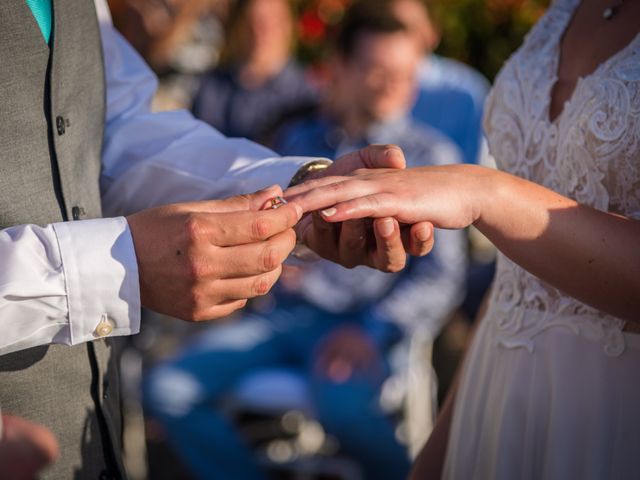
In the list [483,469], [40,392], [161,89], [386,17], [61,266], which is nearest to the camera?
[61,266]

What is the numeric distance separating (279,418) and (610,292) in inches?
113

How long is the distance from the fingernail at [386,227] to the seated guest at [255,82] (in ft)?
11.0

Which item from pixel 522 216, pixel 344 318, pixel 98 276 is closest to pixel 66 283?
pixel 98 276

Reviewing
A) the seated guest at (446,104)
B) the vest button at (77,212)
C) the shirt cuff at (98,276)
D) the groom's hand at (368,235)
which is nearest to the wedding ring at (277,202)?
the groom's hand at (368,235)

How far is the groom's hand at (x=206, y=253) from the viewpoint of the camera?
1.43 meters

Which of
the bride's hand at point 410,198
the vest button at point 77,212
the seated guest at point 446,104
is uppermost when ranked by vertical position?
the bride's hand at point 410,198

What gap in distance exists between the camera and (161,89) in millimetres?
5719

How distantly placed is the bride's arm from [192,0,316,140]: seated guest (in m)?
3.38

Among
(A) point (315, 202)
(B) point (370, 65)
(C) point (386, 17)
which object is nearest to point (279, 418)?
(B) point (370, 65)

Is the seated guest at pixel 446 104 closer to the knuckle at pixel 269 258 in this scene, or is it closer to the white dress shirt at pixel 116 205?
the white dress shirt at pixel 116 205

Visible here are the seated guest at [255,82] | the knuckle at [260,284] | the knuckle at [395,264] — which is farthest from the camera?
the seated guest at [255,82]

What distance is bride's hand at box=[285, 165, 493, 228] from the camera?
1.57m

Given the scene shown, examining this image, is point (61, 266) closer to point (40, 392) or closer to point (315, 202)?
point (40, 392)

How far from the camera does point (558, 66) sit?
1.92 metres
